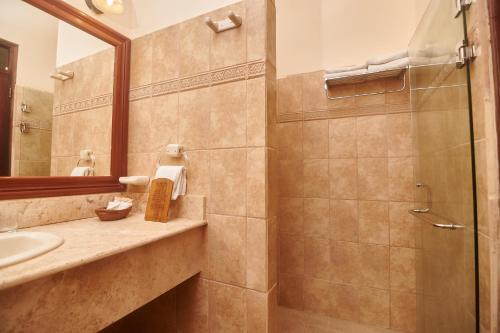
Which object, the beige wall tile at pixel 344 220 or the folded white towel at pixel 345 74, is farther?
the beige wall tile at pixel 344 220

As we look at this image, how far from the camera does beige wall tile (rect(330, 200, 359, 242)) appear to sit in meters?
1.67

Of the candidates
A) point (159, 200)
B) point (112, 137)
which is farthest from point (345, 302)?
point (112, 137)

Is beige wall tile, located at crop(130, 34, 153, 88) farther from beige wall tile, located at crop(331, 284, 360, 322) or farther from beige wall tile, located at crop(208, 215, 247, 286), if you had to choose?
beige wall tile, located at crop(331, 284, 360, 322)

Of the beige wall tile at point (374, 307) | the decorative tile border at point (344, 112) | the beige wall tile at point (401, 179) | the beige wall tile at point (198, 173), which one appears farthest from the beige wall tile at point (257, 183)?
the beige wall tile at point (374, 307)

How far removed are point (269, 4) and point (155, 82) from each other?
0.76m

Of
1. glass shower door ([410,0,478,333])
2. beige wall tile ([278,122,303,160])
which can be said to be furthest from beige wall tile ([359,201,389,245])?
beige wall tile ([278,122,303,160])

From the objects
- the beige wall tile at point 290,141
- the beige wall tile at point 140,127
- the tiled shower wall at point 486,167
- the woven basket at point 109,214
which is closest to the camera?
the tiled shower wall at point 486,167

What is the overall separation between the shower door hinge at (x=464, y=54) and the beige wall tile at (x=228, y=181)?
2.89 ft

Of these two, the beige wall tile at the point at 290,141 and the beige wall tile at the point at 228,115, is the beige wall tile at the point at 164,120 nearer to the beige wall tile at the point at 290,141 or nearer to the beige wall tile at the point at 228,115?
the beige wall tile at the point at 228,115

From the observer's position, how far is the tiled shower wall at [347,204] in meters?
1.55

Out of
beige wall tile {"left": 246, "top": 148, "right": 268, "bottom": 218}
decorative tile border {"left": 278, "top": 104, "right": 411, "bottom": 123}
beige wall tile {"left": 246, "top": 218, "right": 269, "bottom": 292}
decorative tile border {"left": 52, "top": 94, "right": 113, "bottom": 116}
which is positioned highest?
decorative tile border {"left": 278, "top": 104, "right": 411, "bottom": 123}

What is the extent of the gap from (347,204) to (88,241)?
157 centimetres

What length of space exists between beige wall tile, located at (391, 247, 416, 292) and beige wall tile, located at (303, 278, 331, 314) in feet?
1.48

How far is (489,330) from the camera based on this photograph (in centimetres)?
73
